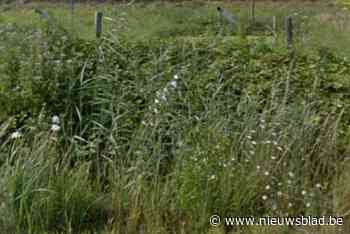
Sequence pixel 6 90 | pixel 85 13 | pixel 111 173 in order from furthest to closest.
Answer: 1. pixel 85 13
2. pixel 6 90
3. pixel 111 173

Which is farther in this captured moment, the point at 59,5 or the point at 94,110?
the point at 59,5

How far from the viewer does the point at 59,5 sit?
2441 cm

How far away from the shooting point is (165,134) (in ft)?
11.5

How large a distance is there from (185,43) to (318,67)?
4.23 ft

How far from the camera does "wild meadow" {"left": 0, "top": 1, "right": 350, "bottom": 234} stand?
3135 millimetres

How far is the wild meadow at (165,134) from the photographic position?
3.13 m

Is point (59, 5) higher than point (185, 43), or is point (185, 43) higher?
point (59, 5)

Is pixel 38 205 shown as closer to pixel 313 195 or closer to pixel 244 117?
pixel 244 117

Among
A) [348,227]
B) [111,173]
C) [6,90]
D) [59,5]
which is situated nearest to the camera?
[348,227]

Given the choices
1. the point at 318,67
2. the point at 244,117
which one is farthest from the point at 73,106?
the point at 318,67
